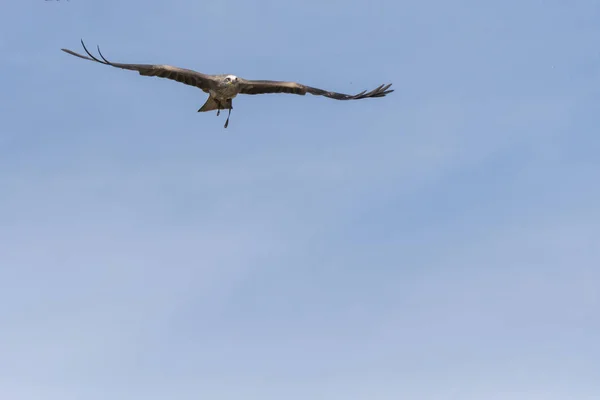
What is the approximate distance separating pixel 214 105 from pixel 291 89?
17.8ft

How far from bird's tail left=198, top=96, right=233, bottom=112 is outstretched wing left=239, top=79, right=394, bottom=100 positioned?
113cm

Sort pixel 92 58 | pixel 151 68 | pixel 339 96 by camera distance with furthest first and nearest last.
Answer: pixel 339 96, pixel 151 68, pixel 92 58

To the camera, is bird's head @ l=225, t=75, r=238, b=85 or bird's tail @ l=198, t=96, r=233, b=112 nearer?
bird's head @ l=225, t=75, r=238, b=85

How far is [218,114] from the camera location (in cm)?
5916

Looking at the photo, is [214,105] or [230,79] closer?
[230,79]

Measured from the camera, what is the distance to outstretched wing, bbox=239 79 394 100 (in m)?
59.9

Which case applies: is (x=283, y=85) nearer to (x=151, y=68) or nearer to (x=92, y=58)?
(x=151, y=68)

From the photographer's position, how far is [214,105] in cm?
5891

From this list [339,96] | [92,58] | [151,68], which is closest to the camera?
[92,58]

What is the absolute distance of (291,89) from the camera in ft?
205

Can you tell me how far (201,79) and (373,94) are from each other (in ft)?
30.0

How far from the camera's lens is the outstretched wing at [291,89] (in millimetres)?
59931

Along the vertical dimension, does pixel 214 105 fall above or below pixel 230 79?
below

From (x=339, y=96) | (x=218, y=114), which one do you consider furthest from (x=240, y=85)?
(x=339, y=96)
